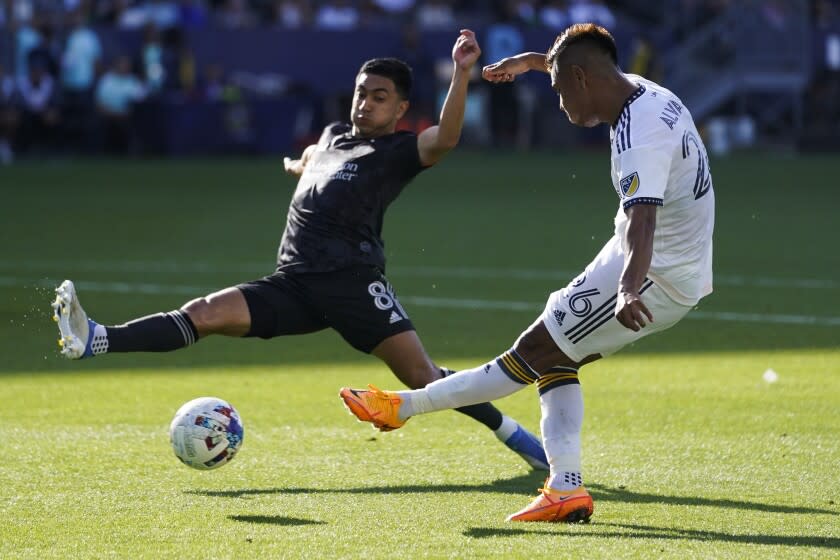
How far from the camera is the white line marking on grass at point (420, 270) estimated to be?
13805 millimetres

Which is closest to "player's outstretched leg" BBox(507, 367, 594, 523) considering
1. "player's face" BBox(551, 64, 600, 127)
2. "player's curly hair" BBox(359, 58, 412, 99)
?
"player's face" BBox(551, 64, 600, 127)

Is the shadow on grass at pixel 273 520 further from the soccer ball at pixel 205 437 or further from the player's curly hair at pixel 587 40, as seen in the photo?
the player's curly hair at pixel 587 40

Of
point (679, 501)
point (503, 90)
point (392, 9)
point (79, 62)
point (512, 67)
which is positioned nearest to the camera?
point (679, 501)

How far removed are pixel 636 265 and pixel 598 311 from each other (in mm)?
476

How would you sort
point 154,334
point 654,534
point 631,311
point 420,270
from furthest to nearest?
point 420,270 < point 154,334 < point 654,534 < point 631,311

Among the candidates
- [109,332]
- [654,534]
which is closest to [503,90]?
[109,332]

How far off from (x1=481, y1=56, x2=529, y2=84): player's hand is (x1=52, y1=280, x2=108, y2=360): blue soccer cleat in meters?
2.16

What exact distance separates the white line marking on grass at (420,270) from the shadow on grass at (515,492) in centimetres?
672

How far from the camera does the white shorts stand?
20.0 ft

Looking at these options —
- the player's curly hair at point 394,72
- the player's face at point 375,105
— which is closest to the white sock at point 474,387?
the player's face at point 375,105

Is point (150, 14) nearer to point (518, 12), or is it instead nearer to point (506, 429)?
point (518, 12)

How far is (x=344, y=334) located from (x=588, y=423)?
1559 mm

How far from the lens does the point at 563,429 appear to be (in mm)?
6355

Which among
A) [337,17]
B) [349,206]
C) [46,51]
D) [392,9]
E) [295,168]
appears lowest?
[349,206]
